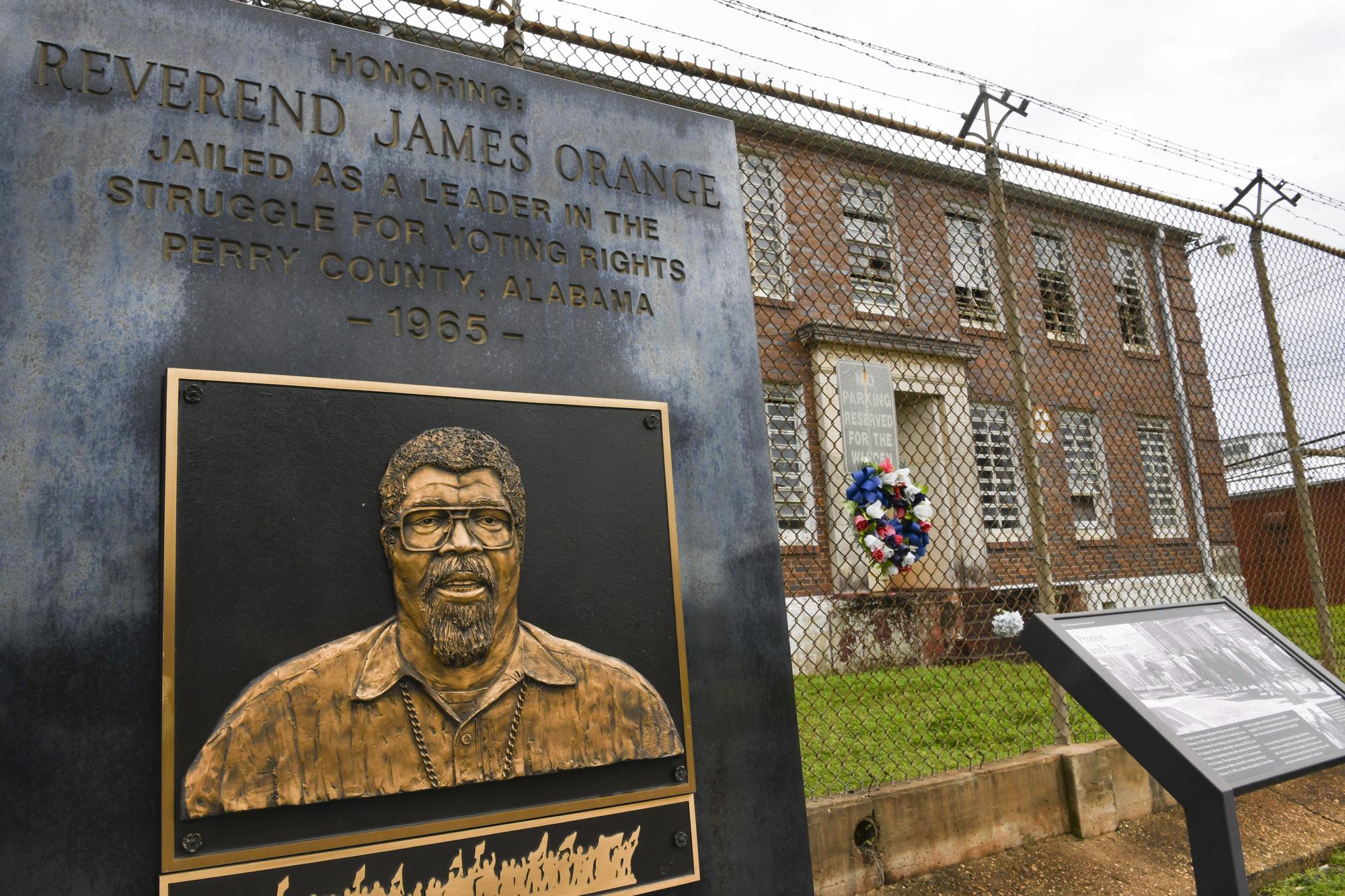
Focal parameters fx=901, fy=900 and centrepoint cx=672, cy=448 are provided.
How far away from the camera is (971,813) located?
3787 millimetres

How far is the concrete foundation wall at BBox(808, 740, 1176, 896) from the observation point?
344cm

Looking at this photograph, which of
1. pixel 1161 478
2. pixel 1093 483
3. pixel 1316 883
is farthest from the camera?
pixel 1093 483

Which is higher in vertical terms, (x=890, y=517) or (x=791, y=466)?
(x=791, y=466)

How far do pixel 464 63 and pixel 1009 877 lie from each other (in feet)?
12.2

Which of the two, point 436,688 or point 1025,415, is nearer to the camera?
point 436,688

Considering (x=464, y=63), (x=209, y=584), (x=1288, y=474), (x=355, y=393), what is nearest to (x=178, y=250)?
(x=355, y=393)

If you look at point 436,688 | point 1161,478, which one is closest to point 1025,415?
point 436,688

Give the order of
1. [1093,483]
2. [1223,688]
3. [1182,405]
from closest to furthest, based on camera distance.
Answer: [1223,688]
[1182,405]
[1093,483]

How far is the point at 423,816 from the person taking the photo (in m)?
2.23

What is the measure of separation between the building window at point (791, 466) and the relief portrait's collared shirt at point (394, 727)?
237 centimetres

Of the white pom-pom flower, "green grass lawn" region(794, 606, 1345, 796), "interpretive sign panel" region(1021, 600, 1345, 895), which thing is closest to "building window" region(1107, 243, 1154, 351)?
the white pom-pom flower

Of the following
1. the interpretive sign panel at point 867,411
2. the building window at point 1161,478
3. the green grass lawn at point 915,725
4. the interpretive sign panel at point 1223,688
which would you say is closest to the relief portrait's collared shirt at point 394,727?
the green grass lawn at point 915,725

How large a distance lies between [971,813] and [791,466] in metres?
2.40

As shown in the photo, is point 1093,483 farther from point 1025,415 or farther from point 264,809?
point 264,809
